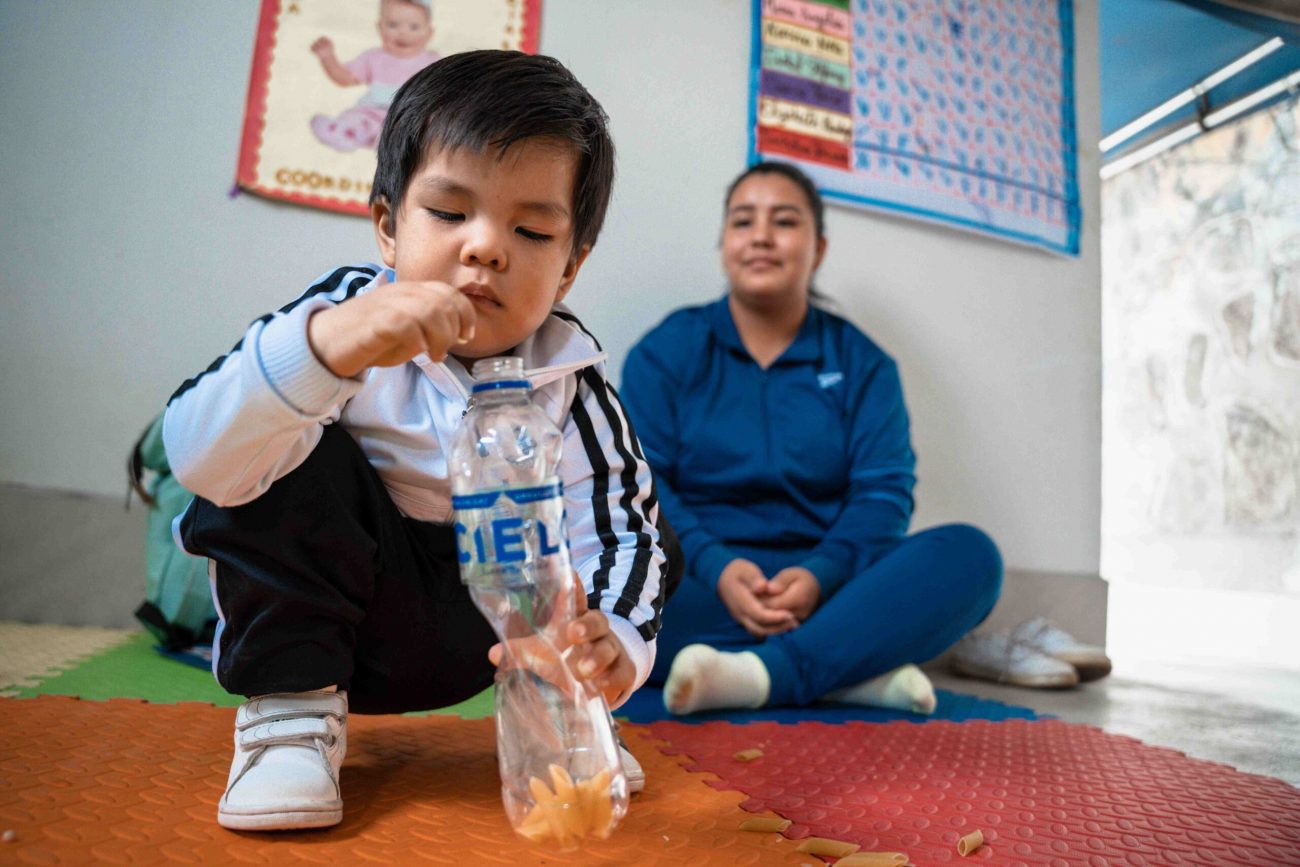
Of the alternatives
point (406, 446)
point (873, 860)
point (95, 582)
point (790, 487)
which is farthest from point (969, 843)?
point (95, 582)

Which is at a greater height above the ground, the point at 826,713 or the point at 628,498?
the point at 628,498

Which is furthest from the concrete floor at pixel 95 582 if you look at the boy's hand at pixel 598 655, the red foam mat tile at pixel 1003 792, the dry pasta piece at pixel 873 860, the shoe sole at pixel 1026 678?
the boy's hand at pixel 598 655

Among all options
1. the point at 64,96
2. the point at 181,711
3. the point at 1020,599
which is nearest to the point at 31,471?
the point at 64,96

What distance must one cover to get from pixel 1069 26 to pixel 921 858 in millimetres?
1984

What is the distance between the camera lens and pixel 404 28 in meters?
1.54

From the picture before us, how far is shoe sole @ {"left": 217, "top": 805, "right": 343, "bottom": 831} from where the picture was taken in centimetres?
59

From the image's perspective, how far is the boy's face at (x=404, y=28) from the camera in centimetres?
153

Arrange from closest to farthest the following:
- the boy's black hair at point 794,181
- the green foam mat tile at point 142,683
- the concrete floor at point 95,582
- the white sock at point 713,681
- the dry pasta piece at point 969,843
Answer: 1. the dry pasta piece at point 969,843
2. the green foam mat tile at point 142,683
3. the white sock at point 713,681
4. the concrete floor at point 95,582
5. the boy's black hair at point 794,181

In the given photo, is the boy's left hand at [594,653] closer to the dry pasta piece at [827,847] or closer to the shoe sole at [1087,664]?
the dry pasta piece at [827,847]

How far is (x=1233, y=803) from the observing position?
813 mm

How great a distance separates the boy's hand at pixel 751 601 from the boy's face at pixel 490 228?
0.71 meters

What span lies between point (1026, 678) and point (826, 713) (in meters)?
0.51

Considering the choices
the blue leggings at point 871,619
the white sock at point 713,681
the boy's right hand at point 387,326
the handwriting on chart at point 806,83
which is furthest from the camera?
the handwriting on chart at point 806,83

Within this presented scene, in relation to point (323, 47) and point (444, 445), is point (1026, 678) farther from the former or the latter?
point (323, 47)
